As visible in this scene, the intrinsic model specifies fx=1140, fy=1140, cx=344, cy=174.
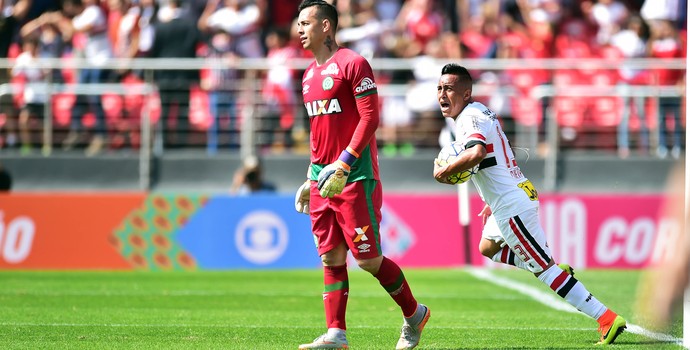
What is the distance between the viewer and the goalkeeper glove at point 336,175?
762 centimetres

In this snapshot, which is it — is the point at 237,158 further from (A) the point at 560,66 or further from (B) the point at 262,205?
(A) the point at 560,66

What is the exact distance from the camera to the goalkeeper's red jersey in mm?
7727

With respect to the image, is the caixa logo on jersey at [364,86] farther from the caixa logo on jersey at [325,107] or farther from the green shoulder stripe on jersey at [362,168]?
the green shoulder stripe on jersey at [362,168]

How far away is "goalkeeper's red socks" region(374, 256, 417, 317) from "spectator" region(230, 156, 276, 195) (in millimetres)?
9192

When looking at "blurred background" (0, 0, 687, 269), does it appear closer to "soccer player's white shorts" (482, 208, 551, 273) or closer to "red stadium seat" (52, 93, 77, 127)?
"red stadium seat" (52, 93, 77, 127)

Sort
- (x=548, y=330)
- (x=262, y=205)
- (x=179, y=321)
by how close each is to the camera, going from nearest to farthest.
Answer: (x=548, y=330) < (x=179, y=321) < (x=262, y=205)

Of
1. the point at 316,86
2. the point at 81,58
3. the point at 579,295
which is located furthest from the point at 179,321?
the point at 81,58

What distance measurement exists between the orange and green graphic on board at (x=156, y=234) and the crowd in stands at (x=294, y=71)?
6.62 feet

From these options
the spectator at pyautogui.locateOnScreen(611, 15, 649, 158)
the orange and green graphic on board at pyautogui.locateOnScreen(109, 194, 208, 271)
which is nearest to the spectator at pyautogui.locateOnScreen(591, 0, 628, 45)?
the spectator at pyautogui.locateOnScreen(611, 15, 649, 158)

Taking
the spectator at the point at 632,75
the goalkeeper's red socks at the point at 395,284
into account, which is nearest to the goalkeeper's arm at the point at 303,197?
the goalkeeper's red socks at the point at 395,284

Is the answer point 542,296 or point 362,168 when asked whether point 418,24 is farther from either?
point 362,168

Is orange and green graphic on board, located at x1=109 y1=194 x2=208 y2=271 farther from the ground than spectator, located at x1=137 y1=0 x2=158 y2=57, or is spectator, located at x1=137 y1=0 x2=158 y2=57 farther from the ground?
spectator, located at x1=137 y1=0 x2=158 y2=57

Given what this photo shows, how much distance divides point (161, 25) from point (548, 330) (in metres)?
11.7

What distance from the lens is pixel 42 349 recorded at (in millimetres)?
7844
